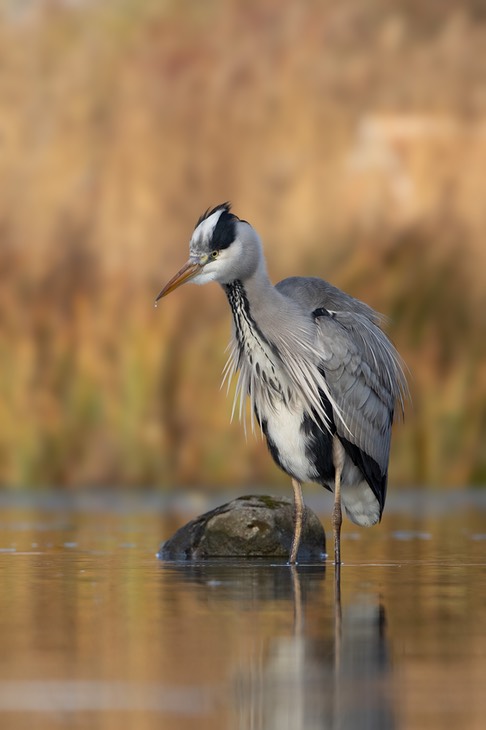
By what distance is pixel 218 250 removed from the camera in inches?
487

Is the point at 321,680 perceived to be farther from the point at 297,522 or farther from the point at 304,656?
the point at 297,522

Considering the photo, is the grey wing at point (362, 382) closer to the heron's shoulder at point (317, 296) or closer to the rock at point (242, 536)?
the heron's shoulder at point (317, 296)

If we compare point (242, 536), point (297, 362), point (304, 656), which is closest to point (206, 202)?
point (242, 536)

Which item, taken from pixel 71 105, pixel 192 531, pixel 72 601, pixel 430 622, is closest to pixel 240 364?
pixel 192 531

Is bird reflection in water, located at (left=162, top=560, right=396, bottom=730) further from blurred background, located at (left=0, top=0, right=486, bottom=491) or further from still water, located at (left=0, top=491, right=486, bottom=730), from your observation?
blurred background, located at (left=0, top=0, right=486, bottom=491)

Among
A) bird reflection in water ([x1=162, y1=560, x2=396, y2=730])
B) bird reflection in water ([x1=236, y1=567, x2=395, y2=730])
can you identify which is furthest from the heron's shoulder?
bird reflection in water ([x1=236, y1=567, x2=395, y2=730])

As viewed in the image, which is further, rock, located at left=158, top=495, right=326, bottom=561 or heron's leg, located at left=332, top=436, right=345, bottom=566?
rock, located at left=158, top=495, right=326, bottom=561

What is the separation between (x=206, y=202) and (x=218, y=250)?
6109 cm

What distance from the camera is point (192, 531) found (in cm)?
1399

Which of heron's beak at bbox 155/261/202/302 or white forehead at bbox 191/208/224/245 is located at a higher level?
white forehead at bbox 191/208/224/245

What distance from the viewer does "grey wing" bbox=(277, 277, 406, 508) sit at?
42.0ft

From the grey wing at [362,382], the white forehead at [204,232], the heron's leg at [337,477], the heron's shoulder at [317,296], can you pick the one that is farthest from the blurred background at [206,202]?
the white forehead at [204,232]

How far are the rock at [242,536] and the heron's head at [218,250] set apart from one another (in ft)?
7.73

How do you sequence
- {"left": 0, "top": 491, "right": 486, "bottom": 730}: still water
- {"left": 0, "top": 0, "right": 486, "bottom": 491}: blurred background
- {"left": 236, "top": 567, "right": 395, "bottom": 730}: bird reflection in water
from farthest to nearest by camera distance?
{"left": 0, "top": 0, "right": 486, "bottom": 491}: blurred background → {"left": 0, "top": 491, "right": 486, "bottom": 730}: still water → {"left": 236, "top": 567, "right": 395, "bottom": 730}: bird reflection in water
